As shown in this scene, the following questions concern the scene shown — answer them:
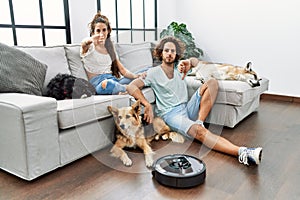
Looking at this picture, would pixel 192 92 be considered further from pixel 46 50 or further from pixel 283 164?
pixel 46 50

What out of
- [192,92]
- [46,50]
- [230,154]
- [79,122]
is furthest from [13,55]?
[230,154]

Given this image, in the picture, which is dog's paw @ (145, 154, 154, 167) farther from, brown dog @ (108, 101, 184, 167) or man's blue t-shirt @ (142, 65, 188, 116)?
man's blue t-shirt @ (142, 65, 188, 116)

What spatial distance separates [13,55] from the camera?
1.89 meters

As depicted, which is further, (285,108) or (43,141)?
(285,108)

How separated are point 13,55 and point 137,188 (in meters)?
1.22

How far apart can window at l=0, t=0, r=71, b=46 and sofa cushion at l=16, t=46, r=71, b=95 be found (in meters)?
0.57

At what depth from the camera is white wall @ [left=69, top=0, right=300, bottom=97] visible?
12.0ft

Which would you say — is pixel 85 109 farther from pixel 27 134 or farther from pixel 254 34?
pixel 254 34

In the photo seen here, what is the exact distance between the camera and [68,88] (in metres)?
2.06

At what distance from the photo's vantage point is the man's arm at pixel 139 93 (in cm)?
173

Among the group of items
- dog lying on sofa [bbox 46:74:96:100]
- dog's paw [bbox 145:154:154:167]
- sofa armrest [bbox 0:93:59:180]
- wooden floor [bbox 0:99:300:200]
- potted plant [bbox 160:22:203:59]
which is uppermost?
potted plant [bbox 160:22:203:59]

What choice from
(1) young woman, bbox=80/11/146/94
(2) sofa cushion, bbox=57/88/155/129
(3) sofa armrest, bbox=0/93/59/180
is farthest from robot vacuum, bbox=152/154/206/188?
(3) sofa armrest, bbox=0/93/59/180

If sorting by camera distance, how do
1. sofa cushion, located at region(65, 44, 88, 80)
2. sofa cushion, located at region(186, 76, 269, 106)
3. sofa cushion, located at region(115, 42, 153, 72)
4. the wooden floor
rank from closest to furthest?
1. the wooden floor
2. sofa cushion, located at region(115, 42, 153, 72)
3. sofa cushion, located at region(65, 44, 88, 80)
4. sofa cushion, located at region(186, 76, 269, 106)

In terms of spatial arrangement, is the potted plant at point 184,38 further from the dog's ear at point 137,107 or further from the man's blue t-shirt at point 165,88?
the dog's ear at point 137,107
